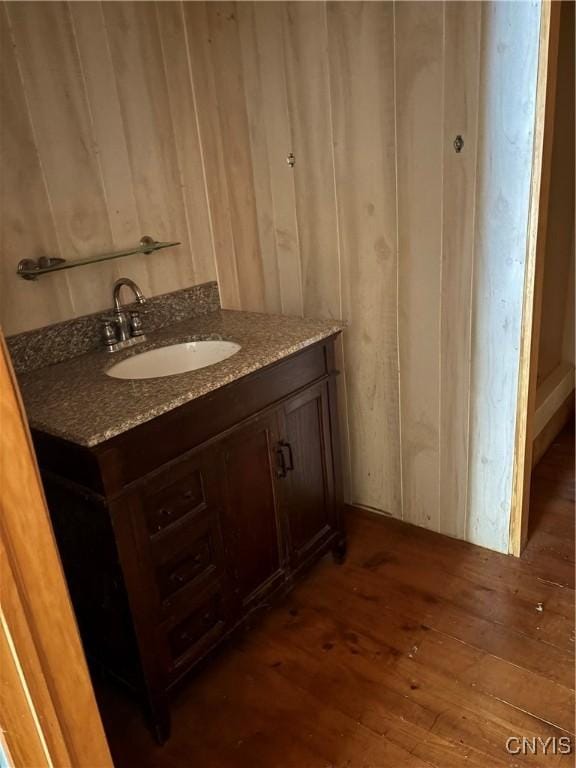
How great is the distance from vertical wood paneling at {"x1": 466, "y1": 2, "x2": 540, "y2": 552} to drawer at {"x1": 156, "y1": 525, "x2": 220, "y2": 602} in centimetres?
96

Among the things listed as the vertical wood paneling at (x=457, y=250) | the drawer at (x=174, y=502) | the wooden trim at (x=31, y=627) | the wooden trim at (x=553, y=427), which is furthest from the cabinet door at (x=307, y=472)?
the wooden trim at (x=553, y=427)

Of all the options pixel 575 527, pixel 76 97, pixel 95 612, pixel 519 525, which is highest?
pixel 76 97

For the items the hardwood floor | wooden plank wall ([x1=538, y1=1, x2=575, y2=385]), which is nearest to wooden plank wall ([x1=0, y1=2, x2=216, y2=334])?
the hardwood floor

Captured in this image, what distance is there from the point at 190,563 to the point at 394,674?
645 millimetres

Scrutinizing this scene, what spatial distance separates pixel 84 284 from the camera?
166 cm

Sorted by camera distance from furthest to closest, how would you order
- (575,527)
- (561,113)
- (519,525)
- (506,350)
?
(561,113) < (575,527) < (519,525) < (506,350)

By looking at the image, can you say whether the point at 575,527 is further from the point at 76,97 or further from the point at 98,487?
the point at 76,97

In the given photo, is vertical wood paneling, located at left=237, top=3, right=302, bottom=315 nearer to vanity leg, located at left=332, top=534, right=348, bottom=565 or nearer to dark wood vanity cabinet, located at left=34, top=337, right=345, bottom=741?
dark wood vanity cabinet, located at left=34, top=337, right=345, bottom=741

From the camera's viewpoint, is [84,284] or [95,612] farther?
[84,284]

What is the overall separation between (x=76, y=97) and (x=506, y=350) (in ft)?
4.67

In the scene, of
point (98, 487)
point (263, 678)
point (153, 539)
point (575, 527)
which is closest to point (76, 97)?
point (98, 487)

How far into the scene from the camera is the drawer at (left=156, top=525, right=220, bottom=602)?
1354 mm

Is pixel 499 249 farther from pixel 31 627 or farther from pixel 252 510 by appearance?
pixel 31 627

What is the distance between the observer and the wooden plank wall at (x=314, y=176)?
1.54 meters
